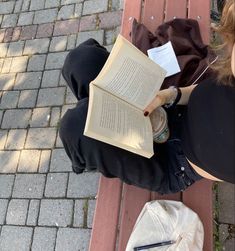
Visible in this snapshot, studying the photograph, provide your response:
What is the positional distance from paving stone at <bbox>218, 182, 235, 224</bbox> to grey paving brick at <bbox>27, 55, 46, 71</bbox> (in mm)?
1507

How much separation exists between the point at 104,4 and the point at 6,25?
827 millimetres

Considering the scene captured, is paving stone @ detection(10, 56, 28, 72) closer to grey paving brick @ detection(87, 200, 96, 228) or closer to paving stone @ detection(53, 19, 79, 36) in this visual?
paving stone @ detection(53, 19, 79, 36)

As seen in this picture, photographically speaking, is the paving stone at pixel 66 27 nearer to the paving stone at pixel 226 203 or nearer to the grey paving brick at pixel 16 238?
the grey paving brick at pixel 16 238

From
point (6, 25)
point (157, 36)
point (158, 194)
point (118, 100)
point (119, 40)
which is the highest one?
point (119, 40)

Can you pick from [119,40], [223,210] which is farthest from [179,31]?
[223,210]

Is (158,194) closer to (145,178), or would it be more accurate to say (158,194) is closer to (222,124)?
(145,178)

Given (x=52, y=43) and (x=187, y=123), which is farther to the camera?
(x=52, y=43)

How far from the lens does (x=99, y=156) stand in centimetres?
167

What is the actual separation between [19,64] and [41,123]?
583mm

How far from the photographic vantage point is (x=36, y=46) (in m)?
2.98

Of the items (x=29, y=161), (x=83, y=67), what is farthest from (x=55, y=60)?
(x=83, y=67)

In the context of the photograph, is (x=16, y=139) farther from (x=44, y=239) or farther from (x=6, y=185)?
(x=44, y=239)

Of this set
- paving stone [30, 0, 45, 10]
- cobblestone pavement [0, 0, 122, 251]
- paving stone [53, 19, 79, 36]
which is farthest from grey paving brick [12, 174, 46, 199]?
paving stone [30, 0, 45, 10]

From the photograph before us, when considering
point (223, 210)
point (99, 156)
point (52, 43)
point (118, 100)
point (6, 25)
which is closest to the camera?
point (118, 100)
